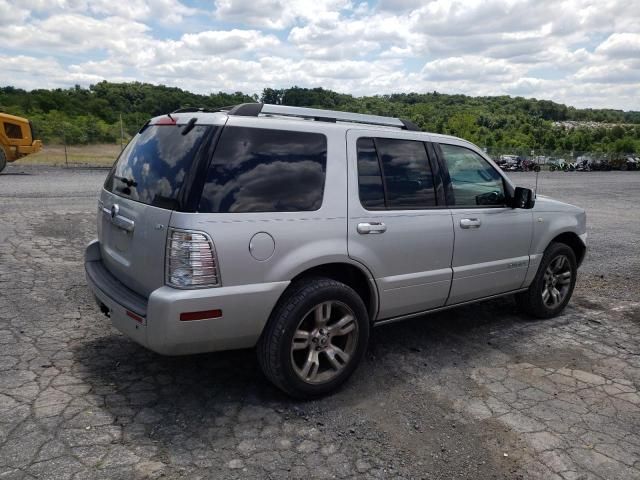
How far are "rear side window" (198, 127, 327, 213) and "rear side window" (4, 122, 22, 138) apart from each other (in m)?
19.2

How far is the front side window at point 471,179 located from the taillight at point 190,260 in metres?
2.15

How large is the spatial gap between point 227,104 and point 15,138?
7.67 metres

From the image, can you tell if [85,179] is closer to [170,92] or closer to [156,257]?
[156,257]

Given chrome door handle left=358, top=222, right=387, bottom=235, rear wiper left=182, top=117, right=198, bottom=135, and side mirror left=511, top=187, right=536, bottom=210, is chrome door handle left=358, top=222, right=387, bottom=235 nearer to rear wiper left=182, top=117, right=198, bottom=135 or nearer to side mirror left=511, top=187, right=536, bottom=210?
rear wiper left=182, top=117, right=198, bottom=135

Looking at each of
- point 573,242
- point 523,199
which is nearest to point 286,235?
point 523,199

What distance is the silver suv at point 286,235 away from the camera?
3035mm

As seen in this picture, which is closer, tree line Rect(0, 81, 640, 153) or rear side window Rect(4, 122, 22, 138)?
rear side window Rect(4, 122, 22, 138)

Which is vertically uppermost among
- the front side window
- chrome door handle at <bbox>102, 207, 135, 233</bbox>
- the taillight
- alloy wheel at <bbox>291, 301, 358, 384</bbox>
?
the front side window

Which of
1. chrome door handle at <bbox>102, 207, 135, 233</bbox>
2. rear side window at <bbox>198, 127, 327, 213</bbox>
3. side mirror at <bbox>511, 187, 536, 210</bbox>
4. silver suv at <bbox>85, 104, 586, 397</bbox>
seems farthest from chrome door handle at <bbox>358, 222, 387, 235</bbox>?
side mirror at <bbox>511, 187, 536, 210</bbox>

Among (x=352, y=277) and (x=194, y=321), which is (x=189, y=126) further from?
(x=352, y=277)

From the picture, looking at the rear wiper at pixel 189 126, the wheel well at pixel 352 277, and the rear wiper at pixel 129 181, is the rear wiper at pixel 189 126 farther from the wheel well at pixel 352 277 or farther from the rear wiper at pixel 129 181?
the wheel well at pixel 352 277

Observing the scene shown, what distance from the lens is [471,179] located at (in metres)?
4.54

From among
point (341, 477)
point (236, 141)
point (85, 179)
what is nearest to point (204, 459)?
point (341, 477)

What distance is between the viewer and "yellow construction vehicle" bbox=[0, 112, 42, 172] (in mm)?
18750
